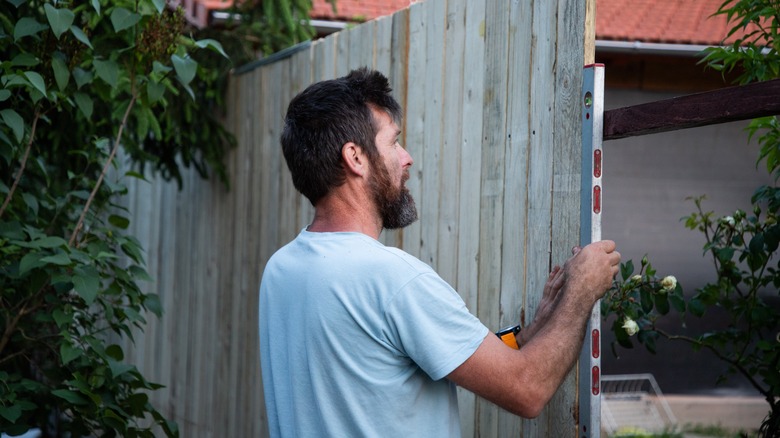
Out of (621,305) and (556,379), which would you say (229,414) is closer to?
(621,305)

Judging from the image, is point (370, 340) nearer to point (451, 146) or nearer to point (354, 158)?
point (354, 158)

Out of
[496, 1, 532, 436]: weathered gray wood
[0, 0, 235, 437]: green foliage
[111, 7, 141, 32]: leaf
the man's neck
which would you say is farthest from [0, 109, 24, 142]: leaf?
[496, 1, 532, 436]: weathered gray wood

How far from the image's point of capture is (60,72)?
3.34 m

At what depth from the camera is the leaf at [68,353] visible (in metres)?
3.28

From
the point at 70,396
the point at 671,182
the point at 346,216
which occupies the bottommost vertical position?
the point at 70,396

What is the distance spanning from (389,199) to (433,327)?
438 millimetres

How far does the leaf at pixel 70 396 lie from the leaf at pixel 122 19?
1.31 m

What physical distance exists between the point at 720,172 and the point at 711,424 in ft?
6.85

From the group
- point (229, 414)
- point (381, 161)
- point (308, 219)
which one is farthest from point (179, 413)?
point (381, 161)

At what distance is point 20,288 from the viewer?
146 inches

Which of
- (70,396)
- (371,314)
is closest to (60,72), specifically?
(70,396)

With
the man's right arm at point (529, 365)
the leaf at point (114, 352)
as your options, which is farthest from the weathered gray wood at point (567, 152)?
the leaf at point (114, 352)

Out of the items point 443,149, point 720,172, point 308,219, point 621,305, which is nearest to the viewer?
point 621,305

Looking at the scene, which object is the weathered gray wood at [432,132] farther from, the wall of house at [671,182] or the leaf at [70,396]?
the wall of house at [671,182]
